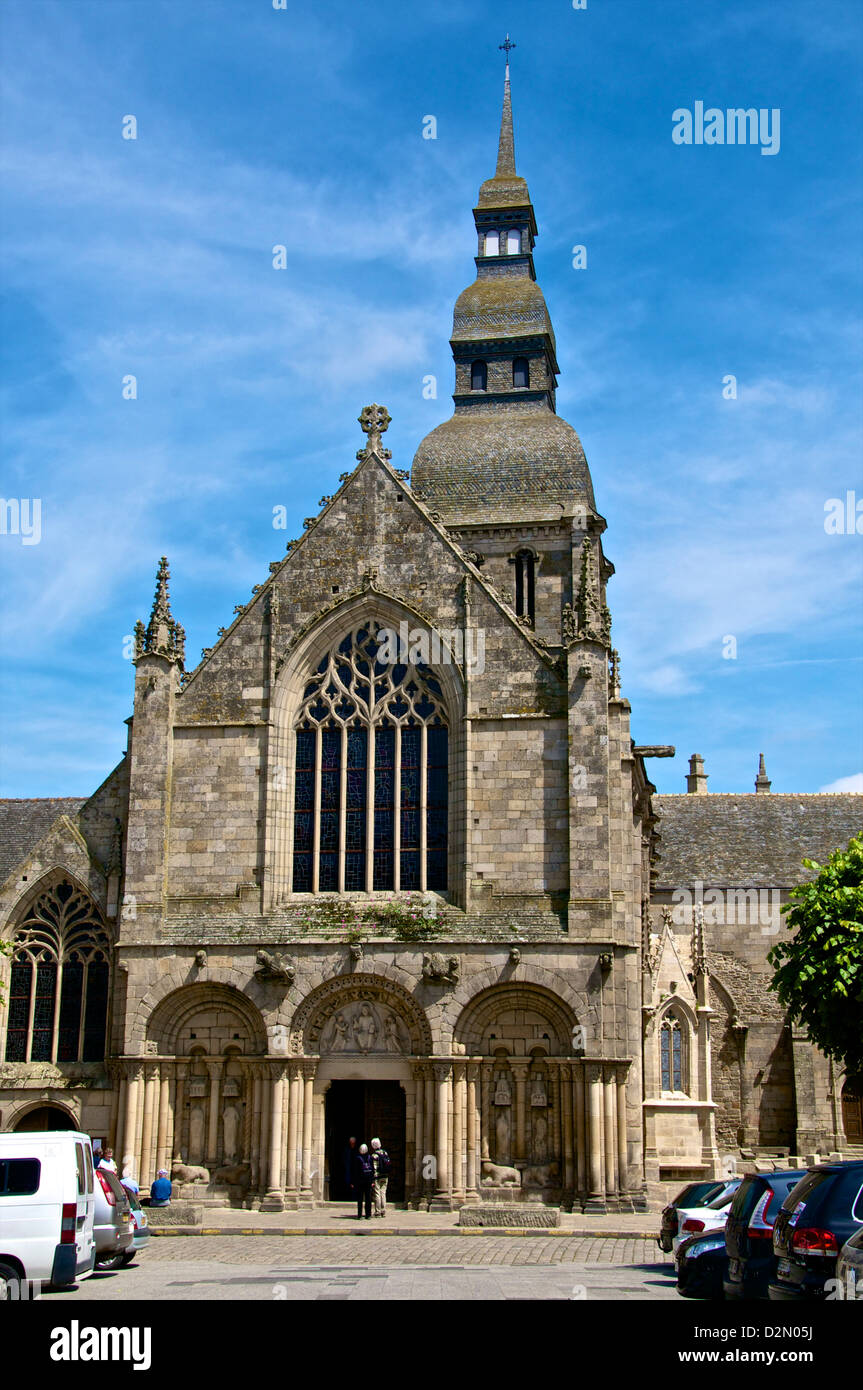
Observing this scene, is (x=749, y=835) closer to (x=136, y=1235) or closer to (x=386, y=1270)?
(x=136, y=1235)

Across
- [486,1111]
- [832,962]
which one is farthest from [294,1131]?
[832,962]

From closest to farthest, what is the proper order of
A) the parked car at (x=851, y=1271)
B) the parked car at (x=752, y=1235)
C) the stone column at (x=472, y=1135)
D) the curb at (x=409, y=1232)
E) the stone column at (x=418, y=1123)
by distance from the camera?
the parked car at (x=851, y=1271)
the parked car at (x=752, y=1235)
the curb at (x=409, y=1232)
the stone column at (x=472, y=1135)
the stone column at (x=418, y=1123)

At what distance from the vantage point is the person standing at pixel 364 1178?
25734 mm

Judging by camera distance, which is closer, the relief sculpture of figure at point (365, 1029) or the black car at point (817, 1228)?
the black car at point (817, 1228)

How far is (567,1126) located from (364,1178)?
396 cm

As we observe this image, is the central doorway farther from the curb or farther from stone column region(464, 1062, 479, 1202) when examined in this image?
the curb

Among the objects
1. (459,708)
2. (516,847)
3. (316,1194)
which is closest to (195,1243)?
(316,1194)

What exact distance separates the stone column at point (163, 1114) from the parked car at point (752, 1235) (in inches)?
599

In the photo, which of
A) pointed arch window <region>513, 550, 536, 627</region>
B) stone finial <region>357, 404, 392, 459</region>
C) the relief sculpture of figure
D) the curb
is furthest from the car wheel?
pointed arch window <region>513, 550, 536, 627</region>

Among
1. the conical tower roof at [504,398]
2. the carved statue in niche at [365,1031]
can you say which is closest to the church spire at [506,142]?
the conical tower roof at [504,398]

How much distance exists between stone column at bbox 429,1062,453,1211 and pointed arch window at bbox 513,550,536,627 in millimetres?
13985

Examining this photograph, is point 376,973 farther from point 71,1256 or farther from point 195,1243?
point 71,1256

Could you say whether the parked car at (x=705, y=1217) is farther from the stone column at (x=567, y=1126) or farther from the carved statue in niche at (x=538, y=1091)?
the carved statue in niche at (x=538, y=1091)
